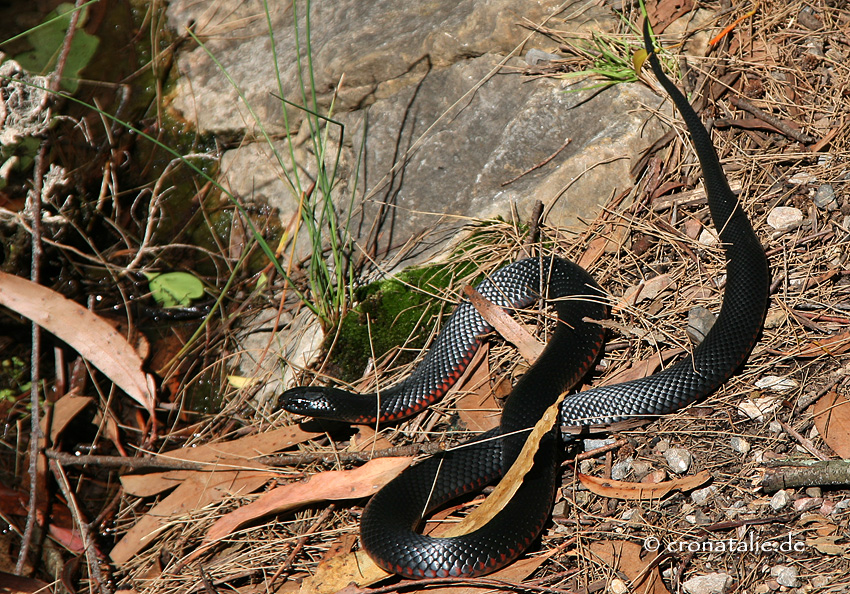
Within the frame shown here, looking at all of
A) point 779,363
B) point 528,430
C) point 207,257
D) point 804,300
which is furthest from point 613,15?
point 207,257

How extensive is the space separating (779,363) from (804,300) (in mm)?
442

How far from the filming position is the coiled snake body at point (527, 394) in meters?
2.84

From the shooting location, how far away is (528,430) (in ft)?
10.3

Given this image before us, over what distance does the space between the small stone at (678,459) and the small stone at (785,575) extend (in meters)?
0.54

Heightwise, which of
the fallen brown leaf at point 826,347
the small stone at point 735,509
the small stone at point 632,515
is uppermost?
the fallen brown leaf at point 826,347

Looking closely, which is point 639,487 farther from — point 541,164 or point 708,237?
point 541,164

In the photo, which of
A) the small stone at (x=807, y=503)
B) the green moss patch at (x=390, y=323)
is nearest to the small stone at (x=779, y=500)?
the small stone at (x=807, y=503)

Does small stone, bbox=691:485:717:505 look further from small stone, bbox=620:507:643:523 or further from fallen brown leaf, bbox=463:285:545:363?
fallen brown leaf, bbox=463:285:545:363

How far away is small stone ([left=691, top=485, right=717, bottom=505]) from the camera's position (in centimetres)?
280

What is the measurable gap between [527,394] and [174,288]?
3.01 meters

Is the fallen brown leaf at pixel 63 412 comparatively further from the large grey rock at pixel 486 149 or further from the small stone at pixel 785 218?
the small stone at pixel 785 218

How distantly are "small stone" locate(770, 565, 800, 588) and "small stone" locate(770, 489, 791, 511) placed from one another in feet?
0.83

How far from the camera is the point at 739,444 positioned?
293cm

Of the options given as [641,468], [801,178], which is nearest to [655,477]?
[641,468]
